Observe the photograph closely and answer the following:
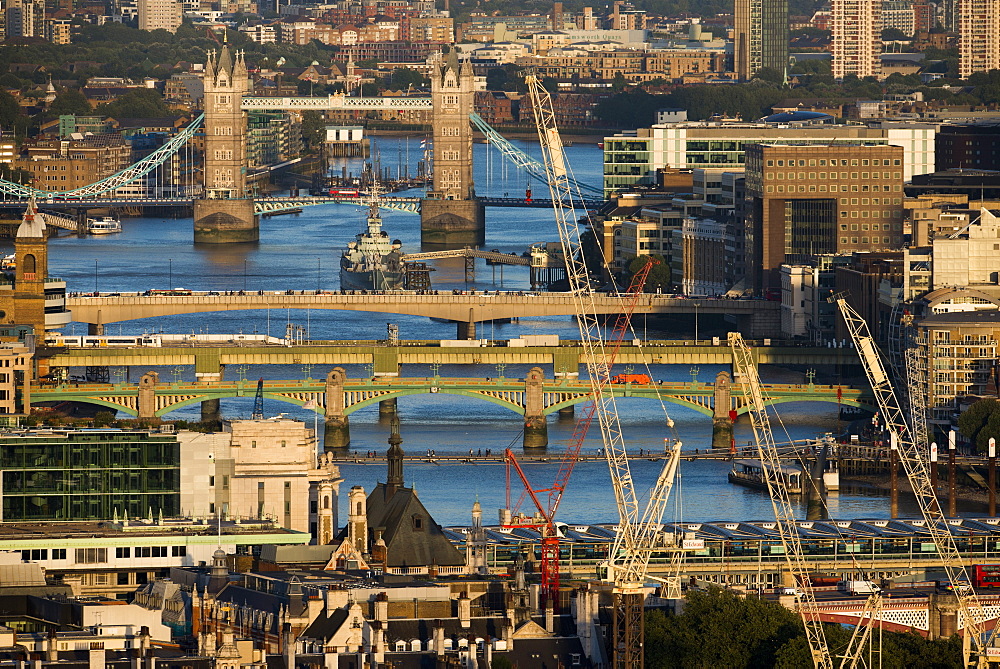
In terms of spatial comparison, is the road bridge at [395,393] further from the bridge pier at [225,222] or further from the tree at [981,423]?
the bridge pier at [225,222]

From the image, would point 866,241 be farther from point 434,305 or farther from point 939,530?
point 939,530

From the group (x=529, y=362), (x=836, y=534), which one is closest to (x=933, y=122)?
(x=529, y=362)

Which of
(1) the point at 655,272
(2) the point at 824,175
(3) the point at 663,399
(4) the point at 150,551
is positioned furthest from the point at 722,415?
(1) the point at 655,272

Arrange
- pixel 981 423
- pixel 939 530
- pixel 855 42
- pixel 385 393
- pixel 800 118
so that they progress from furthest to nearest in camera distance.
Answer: pixel 855 42, pixel 800 118, pixel 385 393, pixel 981 423, pixel 939 530

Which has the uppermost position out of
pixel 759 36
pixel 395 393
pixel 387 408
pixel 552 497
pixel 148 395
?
pixel 759 36

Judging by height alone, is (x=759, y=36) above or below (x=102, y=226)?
above

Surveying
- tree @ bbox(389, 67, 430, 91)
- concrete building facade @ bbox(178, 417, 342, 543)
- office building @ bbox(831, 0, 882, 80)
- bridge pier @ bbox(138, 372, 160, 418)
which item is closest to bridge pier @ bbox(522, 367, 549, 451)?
bridge pier @ bbox(138, 372, 160, 418)

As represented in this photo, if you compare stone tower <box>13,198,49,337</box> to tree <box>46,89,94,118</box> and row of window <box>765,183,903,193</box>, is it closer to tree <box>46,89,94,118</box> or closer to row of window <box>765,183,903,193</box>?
row of window <box>765,183,903,193</box>

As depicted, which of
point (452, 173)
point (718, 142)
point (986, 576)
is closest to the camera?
point (986, 576)
